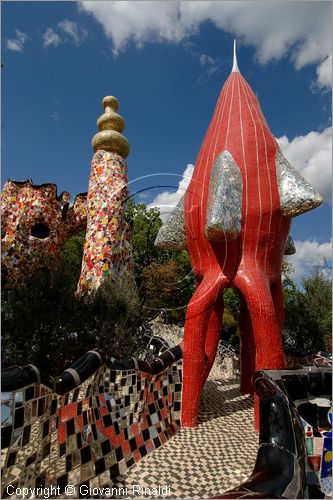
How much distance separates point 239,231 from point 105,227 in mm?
4239

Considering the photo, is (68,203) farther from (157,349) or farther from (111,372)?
(111,372)

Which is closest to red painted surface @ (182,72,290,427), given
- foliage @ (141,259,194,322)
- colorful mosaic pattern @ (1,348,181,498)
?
colorful mosaic pattern @ (1,348,181,498)

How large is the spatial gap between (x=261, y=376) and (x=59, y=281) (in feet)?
17.9

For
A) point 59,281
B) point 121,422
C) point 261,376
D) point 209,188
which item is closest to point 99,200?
point 59,281

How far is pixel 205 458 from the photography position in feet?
12.1

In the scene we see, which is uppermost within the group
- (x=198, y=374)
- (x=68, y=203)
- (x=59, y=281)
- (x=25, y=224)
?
(x=68, y=203)

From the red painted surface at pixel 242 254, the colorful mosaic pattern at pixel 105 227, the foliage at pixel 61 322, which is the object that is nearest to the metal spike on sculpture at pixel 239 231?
the red painted surface at pixel 242 254

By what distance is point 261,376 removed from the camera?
8.50 feet

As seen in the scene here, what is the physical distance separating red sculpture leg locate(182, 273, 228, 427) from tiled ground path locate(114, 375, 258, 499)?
0.26 meters

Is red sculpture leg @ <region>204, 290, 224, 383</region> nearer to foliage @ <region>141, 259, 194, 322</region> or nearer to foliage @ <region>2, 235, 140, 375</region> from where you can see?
foliage @ <region>141, 259, 194, 322</region>

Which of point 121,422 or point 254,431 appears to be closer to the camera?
point 121,422

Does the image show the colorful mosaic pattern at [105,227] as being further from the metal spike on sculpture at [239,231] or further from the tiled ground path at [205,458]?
the tiled ground path at [205,458]

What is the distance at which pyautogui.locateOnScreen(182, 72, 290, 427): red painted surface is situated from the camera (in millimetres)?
4395

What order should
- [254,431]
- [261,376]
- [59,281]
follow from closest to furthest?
[261,376], [254,431], [59,281]
